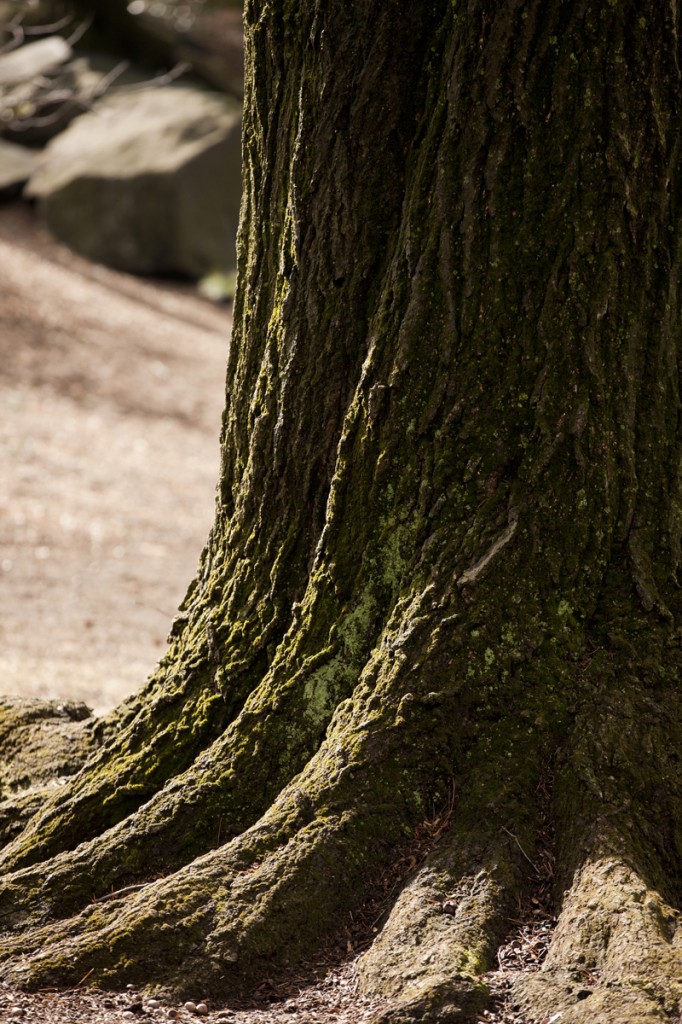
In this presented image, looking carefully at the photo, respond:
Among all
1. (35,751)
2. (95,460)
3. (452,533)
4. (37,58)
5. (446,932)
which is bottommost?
(446,932)

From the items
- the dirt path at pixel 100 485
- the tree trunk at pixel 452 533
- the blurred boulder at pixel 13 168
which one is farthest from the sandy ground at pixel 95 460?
the tree trunk at pixel 452 533

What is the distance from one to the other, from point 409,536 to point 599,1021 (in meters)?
1.27

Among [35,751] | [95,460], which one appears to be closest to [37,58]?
[95,460]

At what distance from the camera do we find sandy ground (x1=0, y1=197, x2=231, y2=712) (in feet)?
24.8

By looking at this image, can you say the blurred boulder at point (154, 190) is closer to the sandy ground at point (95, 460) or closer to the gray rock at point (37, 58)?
the sandy ground at point (95, 460)

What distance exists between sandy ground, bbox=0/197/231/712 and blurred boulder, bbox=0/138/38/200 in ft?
1.09

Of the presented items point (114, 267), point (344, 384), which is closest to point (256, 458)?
point (344, 384)

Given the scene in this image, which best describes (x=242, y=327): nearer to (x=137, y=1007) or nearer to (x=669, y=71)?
(x=669, y=71)

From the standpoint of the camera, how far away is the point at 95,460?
12.1m

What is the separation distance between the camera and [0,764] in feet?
12.9

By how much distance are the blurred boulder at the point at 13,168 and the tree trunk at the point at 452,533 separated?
17.2 m

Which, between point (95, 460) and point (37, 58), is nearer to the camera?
point (95, 460)

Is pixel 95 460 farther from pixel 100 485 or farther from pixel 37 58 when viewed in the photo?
pixel 37 58

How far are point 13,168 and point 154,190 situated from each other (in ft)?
10.2
